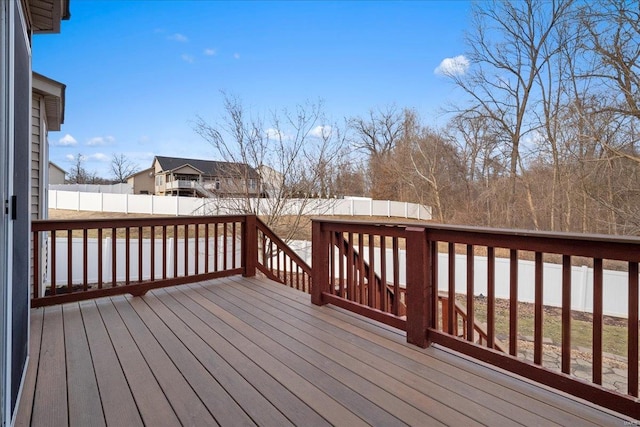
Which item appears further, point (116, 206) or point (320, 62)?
point (116, 206)

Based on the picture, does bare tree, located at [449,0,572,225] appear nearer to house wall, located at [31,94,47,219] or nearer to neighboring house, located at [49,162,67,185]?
house wall, located at [31,94,47,219]

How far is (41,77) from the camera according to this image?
4430 millimetres

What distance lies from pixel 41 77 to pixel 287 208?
5.22 m

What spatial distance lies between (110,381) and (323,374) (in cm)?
123

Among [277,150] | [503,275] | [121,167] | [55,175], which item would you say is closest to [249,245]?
[277,150]

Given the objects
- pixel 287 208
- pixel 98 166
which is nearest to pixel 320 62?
pixel 287 208

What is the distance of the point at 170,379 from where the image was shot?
6.55 feet

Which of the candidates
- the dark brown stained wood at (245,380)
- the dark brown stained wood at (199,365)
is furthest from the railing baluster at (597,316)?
the dark brown stained wood at (199,365)

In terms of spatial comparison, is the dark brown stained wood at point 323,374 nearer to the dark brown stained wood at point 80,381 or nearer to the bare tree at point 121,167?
the dark brown stained wood at point 80,381

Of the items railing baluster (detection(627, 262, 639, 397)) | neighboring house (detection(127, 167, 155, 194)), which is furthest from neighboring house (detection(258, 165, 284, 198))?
neighboring house (detection(127, 167, 155, 194))

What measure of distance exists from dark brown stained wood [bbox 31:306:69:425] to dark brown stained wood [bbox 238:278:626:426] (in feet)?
5.63

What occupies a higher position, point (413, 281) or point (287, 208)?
point (287, 208)

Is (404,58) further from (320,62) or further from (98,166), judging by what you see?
(98,166)

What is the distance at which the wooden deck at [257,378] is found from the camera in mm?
1639
